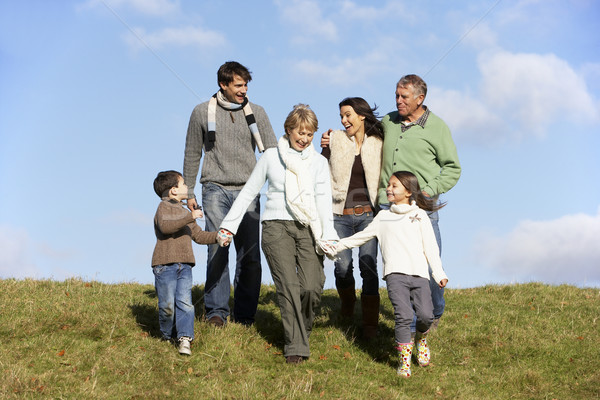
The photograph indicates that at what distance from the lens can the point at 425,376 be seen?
7.45 metres

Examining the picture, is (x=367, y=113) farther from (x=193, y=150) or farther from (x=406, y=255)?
(x=193, y=150)

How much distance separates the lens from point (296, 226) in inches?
297

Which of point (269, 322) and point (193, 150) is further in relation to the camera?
point (269, 322)

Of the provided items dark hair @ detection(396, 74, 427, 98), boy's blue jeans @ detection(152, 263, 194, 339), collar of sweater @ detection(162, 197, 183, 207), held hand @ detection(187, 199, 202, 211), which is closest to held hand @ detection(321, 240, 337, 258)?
boy's blue jeans @ detection(152, 263, 194, 339)

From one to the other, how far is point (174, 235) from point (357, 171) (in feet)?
8.69

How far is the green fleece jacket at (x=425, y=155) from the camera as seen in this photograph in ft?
26.7

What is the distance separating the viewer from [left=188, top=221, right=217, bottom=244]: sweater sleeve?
7754 mm

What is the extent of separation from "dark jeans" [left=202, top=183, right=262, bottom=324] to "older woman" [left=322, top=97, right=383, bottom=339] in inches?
50.6

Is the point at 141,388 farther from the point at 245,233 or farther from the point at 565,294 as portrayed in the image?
the point at 565,294

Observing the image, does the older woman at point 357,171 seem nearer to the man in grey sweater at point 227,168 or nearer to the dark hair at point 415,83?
the dark hair at point 415,83

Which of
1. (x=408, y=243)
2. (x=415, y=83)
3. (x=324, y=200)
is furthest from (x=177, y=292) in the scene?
(x=415, y=83)

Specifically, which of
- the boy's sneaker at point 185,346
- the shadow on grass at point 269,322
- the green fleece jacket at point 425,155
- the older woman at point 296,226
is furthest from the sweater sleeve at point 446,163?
the boy's sneaker at point 185,346

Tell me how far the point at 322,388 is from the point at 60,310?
4716mm

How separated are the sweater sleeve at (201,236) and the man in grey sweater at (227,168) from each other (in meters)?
0.80
